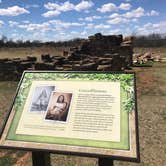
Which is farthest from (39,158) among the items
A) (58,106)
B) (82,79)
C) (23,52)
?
(23,52)

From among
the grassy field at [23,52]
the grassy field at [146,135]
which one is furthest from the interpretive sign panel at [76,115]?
the grassy field at [23,52]

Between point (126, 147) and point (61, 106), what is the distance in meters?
0.98

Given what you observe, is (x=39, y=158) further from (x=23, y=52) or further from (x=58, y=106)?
(x=23, y=52)

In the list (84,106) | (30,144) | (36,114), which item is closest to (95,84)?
(84,106)

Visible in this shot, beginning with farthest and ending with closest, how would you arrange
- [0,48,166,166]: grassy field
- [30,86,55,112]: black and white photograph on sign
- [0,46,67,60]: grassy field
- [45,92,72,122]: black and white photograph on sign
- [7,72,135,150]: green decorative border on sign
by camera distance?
1. [0,46,67,60]: grassy field
2. [0,48,166,166]: grassy field
3. [30,86,55,112]: black and white photograph on sign
4. [45,92,72,122]: black and white photograph on sign
5. [7,72,135,150]: green decorative border on sign

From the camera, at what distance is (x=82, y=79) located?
151 inches

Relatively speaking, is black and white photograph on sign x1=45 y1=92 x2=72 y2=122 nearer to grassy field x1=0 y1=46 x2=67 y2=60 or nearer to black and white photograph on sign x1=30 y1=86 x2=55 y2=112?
black and white photograph on sign x1=30 y1=86 x2=55 y2=112

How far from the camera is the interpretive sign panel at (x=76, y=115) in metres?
3.26

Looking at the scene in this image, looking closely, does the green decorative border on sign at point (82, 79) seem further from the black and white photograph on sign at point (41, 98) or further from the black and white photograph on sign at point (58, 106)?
the black and white photograph on sign at point (58, 106)

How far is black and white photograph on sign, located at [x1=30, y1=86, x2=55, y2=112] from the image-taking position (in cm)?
377

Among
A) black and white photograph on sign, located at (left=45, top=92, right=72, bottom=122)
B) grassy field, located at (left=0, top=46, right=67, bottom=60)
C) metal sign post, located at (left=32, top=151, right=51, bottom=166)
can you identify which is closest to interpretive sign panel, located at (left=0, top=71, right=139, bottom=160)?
black and white photograph on sign, located at (left=45, top=92, right=72, bottom=122)

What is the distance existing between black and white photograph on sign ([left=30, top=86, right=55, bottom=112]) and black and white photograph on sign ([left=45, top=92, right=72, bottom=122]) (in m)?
0.07

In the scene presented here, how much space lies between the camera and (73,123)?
3.50m

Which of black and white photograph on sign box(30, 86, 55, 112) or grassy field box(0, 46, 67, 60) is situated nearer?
black and white photograph on sign box(30, 86, 55, 112)
